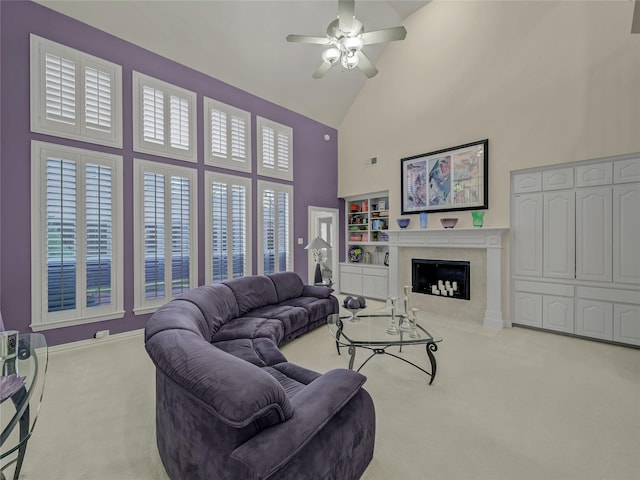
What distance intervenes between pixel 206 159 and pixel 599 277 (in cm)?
581

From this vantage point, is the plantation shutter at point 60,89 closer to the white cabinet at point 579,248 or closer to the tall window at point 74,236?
the tall window at point 74,236

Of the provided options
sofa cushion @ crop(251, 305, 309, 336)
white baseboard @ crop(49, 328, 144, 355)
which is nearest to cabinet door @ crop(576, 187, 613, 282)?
sofa cushion @ crop(251, 305, 309, 336)

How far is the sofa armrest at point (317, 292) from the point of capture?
170 inches

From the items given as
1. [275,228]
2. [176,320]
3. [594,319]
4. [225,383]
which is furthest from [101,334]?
[594,319]

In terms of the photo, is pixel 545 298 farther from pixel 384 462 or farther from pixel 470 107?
pixel 384 462

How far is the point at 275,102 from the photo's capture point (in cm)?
561

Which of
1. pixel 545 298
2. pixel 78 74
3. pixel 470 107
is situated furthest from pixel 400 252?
pixel 78 74

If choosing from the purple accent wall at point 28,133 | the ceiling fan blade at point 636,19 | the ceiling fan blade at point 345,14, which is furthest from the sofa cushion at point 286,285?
the ceiling fan blade at point 636,19

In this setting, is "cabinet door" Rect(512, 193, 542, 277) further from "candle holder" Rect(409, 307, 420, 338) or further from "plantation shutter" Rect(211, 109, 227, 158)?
"plantation shutter" Rect(211, 109, 227, 158)

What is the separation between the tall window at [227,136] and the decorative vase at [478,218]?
395cm

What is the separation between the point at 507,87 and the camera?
423cm

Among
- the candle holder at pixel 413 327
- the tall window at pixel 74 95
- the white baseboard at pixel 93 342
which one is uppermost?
the tall window at pixel 74 95

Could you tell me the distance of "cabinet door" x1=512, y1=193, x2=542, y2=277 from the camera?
13.2ft

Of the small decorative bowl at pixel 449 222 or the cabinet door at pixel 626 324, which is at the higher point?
the small decorative bowl at pixel 449 222
